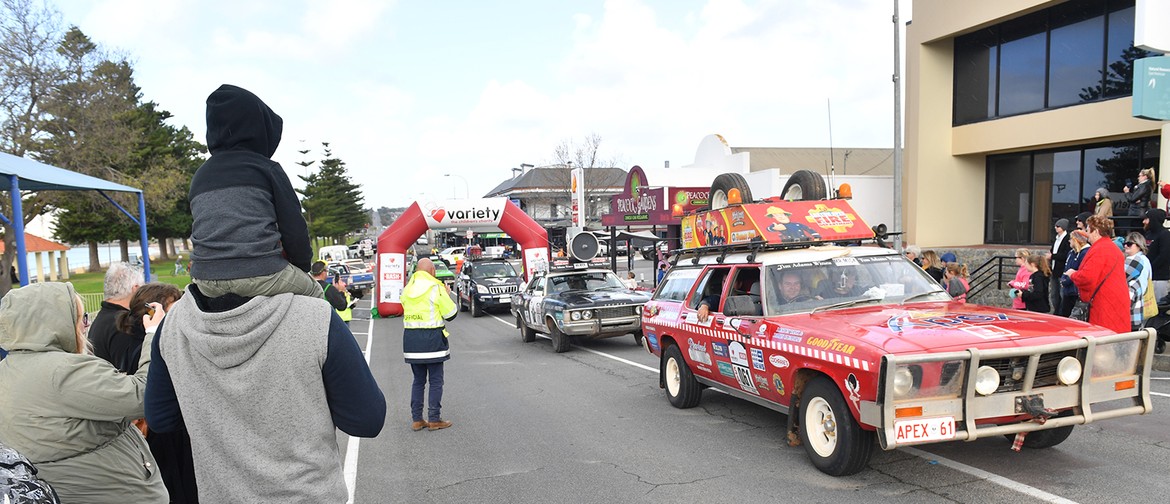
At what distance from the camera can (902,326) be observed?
5.03m

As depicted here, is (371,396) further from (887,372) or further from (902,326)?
(902,326)

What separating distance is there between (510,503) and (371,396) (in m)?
3.29

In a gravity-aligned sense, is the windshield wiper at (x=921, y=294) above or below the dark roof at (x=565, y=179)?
below

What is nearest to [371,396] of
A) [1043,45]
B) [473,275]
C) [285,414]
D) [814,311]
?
[285,414]

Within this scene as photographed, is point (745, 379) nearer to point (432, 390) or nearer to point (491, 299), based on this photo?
point (432, 390)

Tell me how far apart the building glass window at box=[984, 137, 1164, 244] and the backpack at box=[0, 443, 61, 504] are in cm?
1879

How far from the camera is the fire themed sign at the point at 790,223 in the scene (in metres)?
7.05

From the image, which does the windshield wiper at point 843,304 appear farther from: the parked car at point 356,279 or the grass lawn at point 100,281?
the parked car at point 356,279

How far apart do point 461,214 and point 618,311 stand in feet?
32.1

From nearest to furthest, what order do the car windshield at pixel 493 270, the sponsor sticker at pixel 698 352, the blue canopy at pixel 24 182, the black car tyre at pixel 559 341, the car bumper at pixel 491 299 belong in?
the sponsor sticker at pixel 698 352
the blue canopy at pixel 24 182
the black car tyre at pixel 559 341
the car bumper at pixel 491 299
the car windshield at pixel 493 270

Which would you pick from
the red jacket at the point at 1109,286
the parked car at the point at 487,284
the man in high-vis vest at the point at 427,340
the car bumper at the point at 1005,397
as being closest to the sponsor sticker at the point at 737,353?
the car bumper at the point at 1005,397

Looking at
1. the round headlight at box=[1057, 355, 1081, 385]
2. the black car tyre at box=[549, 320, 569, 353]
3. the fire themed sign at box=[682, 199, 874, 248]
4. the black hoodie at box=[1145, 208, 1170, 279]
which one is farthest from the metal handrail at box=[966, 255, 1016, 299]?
the round headlight at box=[1057, 355, 1081, 385]

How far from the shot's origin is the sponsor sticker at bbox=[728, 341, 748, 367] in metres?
6.25

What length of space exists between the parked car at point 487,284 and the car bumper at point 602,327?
8.03 m
